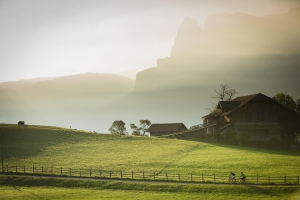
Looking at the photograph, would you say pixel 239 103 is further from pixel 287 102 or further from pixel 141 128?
pixel 141 128

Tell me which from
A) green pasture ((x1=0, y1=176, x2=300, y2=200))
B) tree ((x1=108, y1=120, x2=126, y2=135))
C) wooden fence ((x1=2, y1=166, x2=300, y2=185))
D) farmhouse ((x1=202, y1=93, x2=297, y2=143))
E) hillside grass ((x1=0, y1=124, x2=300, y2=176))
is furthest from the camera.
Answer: tree ((x1=108, y1=120, x2=126, y2=135))

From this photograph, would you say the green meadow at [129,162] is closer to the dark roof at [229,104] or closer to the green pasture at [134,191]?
the green pasture at [134,191]

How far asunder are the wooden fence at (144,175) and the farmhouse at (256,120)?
37197 millimetres

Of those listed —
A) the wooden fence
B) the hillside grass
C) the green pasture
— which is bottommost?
the green pasture

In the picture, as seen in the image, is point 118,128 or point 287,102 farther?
point 118,128

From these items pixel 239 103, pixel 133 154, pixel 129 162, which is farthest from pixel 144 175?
pixel 239 103

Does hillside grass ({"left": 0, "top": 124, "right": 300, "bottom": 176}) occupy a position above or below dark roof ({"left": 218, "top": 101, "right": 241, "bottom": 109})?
below

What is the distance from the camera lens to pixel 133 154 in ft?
253

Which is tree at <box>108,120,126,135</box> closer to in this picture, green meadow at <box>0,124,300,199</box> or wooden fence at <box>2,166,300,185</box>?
green meadow at <box>0,124,300,199</box>

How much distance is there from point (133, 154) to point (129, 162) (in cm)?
802

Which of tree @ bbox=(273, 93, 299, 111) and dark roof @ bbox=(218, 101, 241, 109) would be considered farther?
tree @ bbox=(273, 93, 299, 111)

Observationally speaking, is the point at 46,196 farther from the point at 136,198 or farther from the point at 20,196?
the point at 136,198

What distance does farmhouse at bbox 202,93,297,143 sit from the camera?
295 ft

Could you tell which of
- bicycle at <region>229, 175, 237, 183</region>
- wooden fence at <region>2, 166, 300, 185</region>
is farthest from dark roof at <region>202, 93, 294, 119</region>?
bicycle at <region>229, 175, 237, 183</region>
